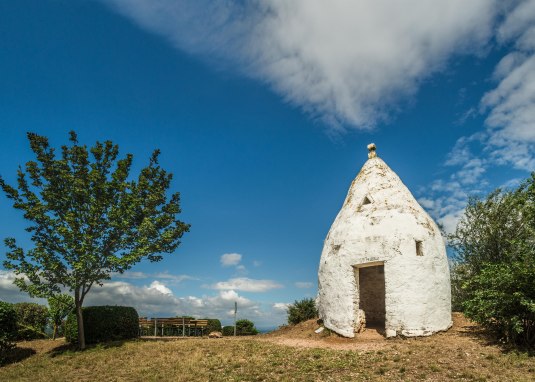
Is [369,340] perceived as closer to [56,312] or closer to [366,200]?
[366,200]

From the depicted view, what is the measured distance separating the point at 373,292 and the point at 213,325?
11089 mm

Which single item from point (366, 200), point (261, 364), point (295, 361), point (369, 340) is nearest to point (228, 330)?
point (369, 340)

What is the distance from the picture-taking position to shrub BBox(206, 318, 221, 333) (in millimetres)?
24438

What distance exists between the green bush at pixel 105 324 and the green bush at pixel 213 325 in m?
6.73

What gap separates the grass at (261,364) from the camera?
986cm

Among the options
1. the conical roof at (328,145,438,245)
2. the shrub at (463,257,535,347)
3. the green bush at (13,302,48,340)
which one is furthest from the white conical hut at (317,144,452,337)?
the green bush at (13,302,48,340)

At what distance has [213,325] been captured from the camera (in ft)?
80.9

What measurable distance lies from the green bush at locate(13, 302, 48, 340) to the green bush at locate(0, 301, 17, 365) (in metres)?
3.73

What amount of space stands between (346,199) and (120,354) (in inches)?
467

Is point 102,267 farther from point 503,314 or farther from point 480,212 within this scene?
point 480,212

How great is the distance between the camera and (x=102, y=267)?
54.1ft

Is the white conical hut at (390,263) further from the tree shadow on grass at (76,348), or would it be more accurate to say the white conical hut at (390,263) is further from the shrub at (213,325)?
the shrub at (213,325)

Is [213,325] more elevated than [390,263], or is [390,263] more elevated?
[390,263]

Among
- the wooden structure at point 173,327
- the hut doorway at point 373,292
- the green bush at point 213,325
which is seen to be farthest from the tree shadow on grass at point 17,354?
the hut doorway at point 373,292
